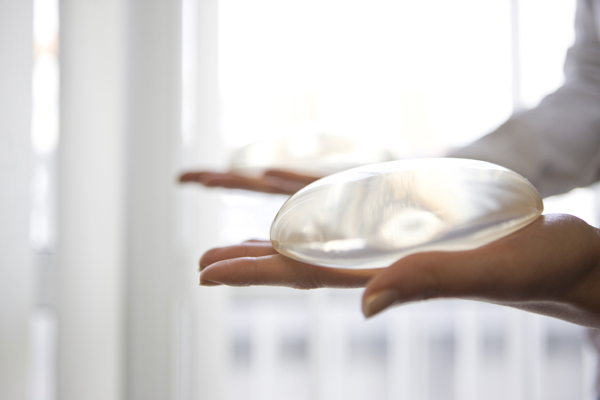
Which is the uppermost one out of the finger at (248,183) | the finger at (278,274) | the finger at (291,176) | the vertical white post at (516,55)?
the vertical white post at (516,55)

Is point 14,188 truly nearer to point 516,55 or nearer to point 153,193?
point 153,193

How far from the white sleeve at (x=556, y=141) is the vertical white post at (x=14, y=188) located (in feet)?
1.33

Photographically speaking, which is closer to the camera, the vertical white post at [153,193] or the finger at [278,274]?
the finger at [278,274]

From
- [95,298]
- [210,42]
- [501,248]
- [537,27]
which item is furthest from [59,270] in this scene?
[537,27]

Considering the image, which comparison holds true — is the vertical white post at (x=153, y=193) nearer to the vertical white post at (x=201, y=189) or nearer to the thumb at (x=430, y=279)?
the vertical white post at (x=201, y=189)

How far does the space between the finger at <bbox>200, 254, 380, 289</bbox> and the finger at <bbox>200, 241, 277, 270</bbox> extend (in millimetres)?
30

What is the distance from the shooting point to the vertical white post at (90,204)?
526 millimetres

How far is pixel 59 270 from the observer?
1.73ft

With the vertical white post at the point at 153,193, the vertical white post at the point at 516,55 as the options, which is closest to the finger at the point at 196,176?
the vertical white post at the point at 153,193

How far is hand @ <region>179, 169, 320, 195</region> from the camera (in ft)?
1.26

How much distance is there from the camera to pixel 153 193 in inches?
25.2

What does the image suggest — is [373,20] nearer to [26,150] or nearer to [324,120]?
[324,120]

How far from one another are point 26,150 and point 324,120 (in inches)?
18.4

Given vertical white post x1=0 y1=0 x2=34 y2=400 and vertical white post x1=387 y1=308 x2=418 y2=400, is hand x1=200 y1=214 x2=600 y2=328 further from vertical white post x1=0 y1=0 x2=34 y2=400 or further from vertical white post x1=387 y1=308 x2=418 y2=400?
vertical white post x1=387 y1=308 x2=418 y2=400
